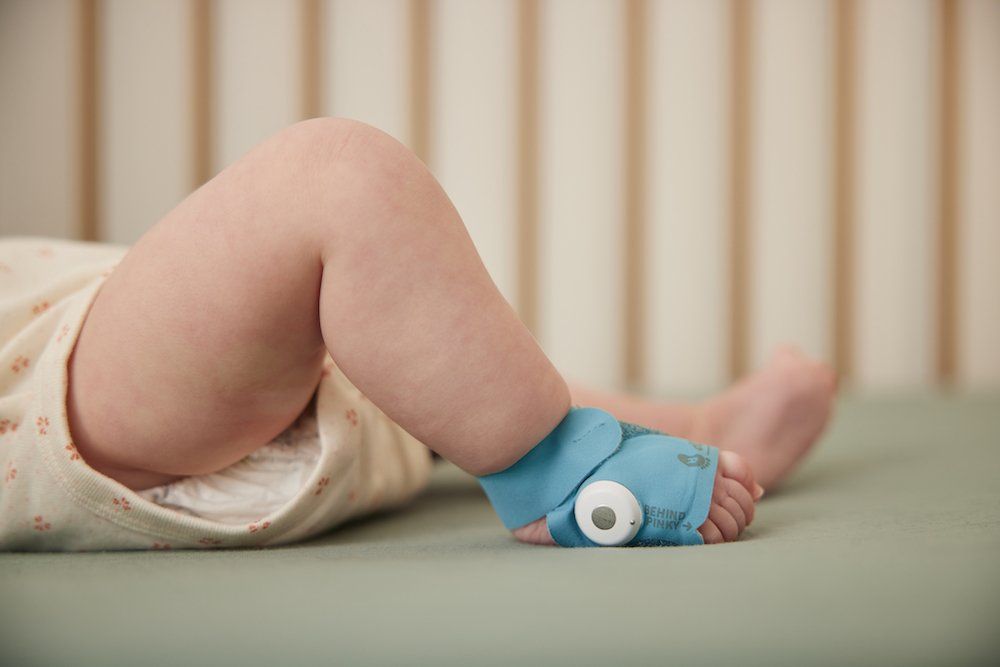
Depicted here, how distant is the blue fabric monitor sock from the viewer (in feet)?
1.58

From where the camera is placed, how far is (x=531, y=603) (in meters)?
0.34

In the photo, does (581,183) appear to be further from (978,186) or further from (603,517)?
(603,517)

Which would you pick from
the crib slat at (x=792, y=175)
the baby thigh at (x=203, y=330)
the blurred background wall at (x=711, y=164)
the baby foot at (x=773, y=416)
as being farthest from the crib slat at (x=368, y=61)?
the baby thigh at (x=203, y=330)

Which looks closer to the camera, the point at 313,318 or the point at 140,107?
the point at 313,318

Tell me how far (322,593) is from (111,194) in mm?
1370

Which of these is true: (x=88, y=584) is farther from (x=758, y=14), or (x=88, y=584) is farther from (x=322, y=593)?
(x=758, y=14)

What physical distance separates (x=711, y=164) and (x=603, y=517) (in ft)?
4.45

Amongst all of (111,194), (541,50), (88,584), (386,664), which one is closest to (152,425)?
(88,584)

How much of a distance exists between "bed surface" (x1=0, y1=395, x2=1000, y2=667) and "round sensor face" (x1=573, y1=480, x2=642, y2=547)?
0.02 m

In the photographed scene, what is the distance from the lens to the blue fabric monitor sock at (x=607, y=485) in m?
0.48

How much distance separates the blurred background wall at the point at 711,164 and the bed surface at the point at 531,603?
1218mm

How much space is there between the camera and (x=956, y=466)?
30.1 inches

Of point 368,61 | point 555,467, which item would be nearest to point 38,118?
point 368,61

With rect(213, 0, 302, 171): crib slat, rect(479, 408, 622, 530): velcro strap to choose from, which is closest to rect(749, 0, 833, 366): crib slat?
rect(213, 0, 302, 171): crib slat
